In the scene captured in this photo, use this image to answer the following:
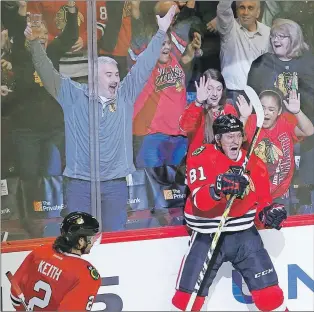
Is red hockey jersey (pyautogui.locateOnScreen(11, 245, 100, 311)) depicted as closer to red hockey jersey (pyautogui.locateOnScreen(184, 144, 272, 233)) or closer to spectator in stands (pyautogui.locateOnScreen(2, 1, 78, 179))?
spectator in stands (pyautogui.locateOnScreen(2, 1, 78, 179))

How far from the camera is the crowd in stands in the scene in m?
3.21

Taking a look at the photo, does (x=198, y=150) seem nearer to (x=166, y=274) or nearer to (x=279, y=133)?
(x=279, y=133)

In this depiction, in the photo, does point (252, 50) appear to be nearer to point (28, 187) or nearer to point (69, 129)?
point (69, 129)

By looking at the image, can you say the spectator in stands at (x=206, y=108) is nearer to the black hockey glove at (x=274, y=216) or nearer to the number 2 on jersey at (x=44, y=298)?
the black hockey glove at (x=274, y=216)

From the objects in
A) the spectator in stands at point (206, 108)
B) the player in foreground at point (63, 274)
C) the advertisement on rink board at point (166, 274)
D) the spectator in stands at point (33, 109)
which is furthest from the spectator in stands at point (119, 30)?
the advertisement on rink board at point (166, 274)

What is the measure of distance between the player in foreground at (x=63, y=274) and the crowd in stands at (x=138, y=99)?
0.35 meters

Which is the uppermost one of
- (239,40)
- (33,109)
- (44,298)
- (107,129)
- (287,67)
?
(239,40)

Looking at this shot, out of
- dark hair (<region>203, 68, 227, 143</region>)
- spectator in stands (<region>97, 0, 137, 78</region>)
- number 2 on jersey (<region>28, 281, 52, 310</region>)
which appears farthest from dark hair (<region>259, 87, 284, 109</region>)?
number 2 on jersey (<region>28, 281, 52, 310</region>)

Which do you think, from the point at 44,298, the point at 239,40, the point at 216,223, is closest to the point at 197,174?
the point at 216,223

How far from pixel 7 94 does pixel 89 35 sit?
53 cm

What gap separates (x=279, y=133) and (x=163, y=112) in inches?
27.1

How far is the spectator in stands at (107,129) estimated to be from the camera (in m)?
3.27

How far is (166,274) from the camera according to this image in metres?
3.43

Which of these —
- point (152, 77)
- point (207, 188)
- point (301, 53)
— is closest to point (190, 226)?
point (207, 188)
